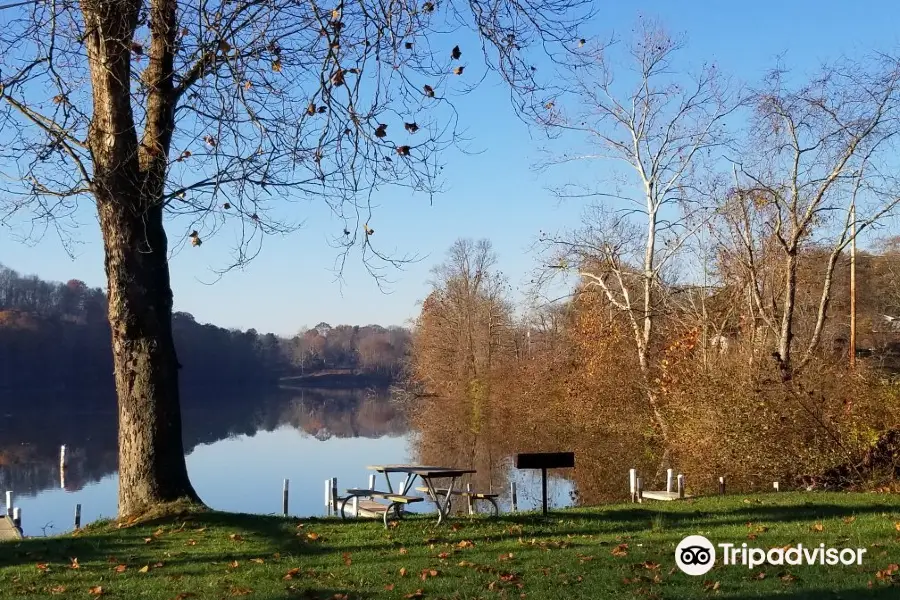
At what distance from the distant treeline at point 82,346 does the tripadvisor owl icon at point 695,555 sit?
49130 mm

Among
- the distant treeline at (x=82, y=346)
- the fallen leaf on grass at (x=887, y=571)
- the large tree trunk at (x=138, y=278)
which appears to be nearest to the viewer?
the fallen leaf on grass at (x=887, y=571)

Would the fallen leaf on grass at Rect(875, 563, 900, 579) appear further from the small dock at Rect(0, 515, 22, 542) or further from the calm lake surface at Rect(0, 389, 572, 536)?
the small dock at Rect(0, 515, 22, 542)

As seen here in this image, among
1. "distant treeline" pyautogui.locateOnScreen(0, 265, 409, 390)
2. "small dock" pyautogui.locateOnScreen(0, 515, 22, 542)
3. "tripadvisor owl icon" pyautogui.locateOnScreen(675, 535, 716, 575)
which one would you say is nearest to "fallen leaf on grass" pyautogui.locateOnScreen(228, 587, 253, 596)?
"tripadvisor owl icon" pyautogui.locateOnScreen(675, 535, 716, 575)

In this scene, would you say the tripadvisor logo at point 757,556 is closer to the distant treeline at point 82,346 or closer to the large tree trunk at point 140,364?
the large tree trunk at point 140,364

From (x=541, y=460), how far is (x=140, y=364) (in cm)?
451

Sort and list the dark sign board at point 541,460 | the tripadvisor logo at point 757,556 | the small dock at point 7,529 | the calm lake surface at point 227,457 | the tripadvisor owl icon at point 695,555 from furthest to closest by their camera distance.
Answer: the calm lake surface at point 227,457 < the small dock at point 7,529 < the dark sign board at point 541,460 < the tripadvisor logo at point 757,556 < the tripadvisor owl icon at point 695,555

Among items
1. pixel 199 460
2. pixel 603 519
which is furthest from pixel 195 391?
pixel 603 519

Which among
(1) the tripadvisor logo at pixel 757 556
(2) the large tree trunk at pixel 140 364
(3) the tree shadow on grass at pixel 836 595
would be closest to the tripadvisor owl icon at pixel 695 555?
(1) the tripadvisor logo at pixel 757 556

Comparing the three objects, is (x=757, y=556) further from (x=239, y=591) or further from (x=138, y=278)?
(x=138, y=278)

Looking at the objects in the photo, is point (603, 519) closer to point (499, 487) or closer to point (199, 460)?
point (499, 487)

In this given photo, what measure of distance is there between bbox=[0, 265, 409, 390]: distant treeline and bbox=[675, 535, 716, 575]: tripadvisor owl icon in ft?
161

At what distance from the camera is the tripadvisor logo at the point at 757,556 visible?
708 centimetres

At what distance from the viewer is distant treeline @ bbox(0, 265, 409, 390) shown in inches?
2758

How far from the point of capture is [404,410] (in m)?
56.2
